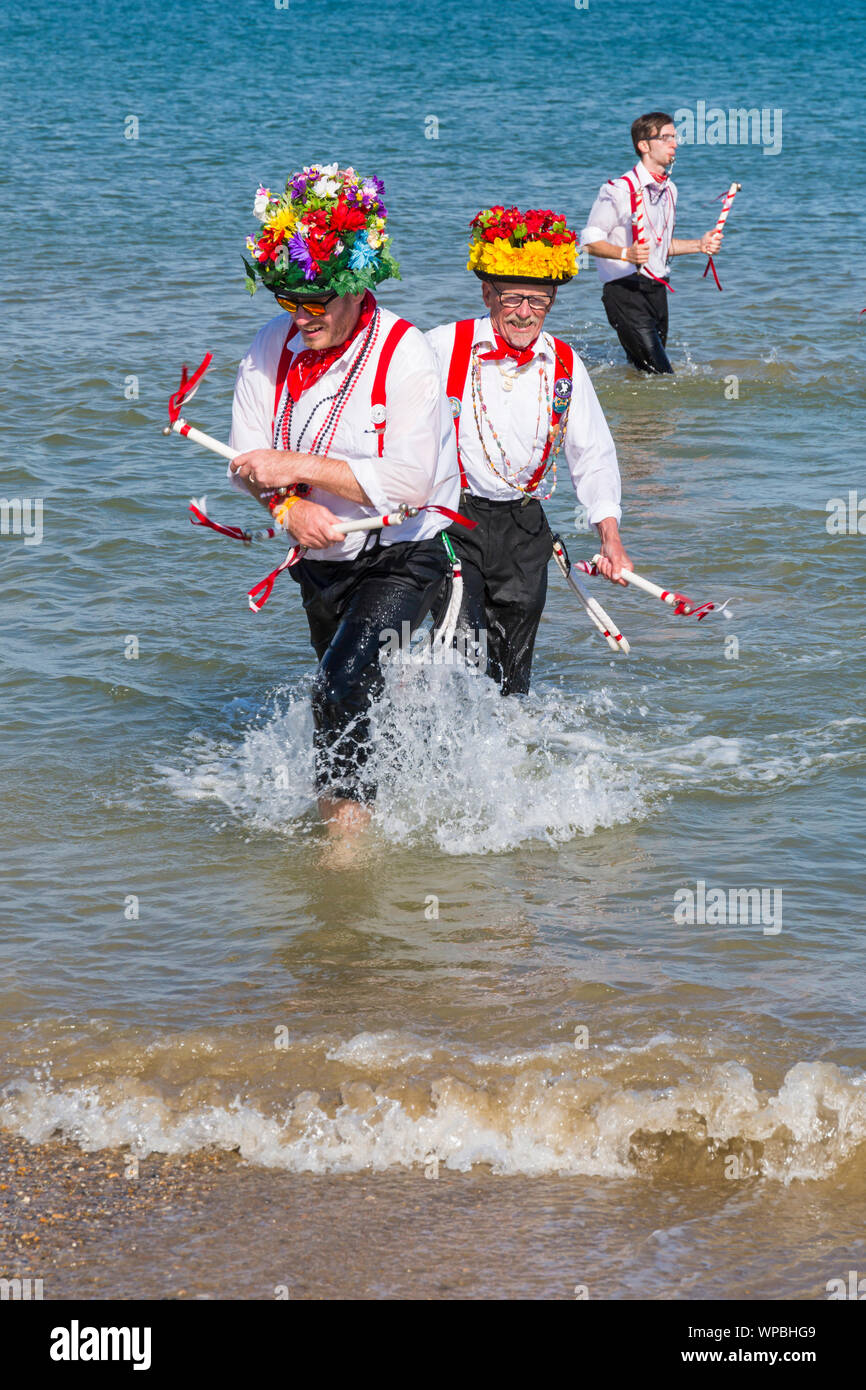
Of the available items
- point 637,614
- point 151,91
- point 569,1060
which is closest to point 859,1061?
point 569,1060

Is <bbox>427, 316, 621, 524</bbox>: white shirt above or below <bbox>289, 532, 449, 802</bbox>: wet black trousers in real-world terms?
above

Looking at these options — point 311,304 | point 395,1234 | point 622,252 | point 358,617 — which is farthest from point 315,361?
point 622,252

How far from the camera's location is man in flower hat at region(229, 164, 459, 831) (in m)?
4.90

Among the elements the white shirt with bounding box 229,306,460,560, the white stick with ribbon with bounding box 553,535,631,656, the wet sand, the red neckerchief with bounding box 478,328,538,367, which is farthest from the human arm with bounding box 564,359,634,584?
the wet sand

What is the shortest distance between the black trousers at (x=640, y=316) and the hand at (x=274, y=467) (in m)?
7.52

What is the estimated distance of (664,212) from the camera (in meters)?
11.8

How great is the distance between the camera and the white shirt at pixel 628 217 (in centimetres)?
1148

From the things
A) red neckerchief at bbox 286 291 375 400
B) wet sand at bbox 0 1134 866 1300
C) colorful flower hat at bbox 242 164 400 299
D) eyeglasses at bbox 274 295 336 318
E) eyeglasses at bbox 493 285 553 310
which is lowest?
wet sand at bbox 0 1134 866 1300

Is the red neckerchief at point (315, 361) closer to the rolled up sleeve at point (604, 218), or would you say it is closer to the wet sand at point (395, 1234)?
the wet sand at point (395, 1234)

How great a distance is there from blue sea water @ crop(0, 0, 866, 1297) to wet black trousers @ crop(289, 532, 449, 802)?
0.16m

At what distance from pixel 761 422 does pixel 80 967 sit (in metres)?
7.77

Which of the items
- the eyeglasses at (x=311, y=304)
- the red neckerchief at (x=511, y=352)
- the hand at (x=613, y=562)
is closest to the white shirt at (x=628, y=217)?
the red neckerchief at (x=511, y=352)

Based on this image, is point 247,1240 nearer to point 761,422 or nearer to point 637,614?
point 637,614

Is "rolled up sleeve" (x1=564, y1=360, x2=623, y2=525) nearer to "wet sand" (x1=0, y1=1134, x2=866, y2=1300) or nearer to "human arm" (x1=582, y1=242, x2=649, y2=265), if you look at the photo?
"wet sand" (x1=0, y1=1134, x2=866, y2=1300)
